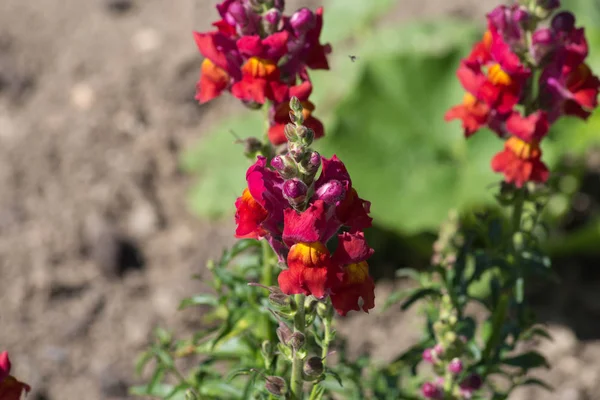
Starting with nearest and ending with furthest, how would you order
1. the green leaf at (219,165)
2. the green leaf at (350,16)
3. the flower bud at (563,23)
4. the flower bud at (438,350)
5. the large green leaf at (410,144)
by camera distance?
the flower bud at (563,23), the flower bud at (438,350), the large green leaf at (410,144), the green leaf at (219,165), the green leaf at (350,16)

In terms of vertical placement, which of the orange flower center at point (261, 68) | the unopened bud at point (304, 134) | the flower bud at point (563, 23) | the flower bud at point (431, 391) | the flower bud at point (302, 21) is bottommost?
the unopened bud at point (304, 134)

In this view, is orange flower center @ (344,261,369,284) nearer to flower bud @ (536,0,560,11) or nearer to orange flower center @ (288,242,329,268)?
orange flower center @ (288,242,329,268)

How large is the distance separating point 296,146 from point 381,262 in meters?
2.84

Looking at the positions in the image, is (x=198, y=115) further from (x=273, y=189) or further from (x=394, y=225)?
(x=273, y=189)

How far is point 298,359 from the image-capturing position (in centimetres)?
211

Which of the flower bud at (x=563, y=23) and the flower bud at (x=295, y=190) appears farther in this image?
the flower bud at (x=563, y=23)

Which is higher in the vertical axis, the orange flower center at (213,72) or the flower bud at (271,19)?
the flower bud at (271,19)

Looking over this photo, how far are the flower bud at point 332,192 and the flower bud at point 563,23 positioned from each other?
37.5 inches

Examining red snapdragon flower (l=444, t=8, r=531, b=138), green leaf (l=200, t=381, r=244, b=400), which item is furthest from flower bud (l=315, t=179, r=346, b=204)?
green leaf (l=200, t=381, r=244, b=400)

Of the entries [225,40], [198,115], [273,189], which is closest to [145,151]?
[198,115]

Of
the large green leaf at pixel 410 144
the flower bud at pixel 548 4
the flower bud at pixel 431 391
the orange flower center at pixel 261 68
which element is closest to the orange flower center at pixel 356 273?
the orange flower center at pixel 261 68

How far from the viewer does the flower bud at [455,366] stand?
2613 millimetres

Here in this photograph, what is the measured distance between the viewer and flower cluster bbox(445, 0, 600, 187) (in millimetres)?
2479

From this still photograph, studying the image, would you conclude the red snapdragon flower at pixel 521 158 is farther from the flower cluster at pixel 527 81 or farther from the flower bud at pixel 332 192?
the flower bud at pixel 332 192
